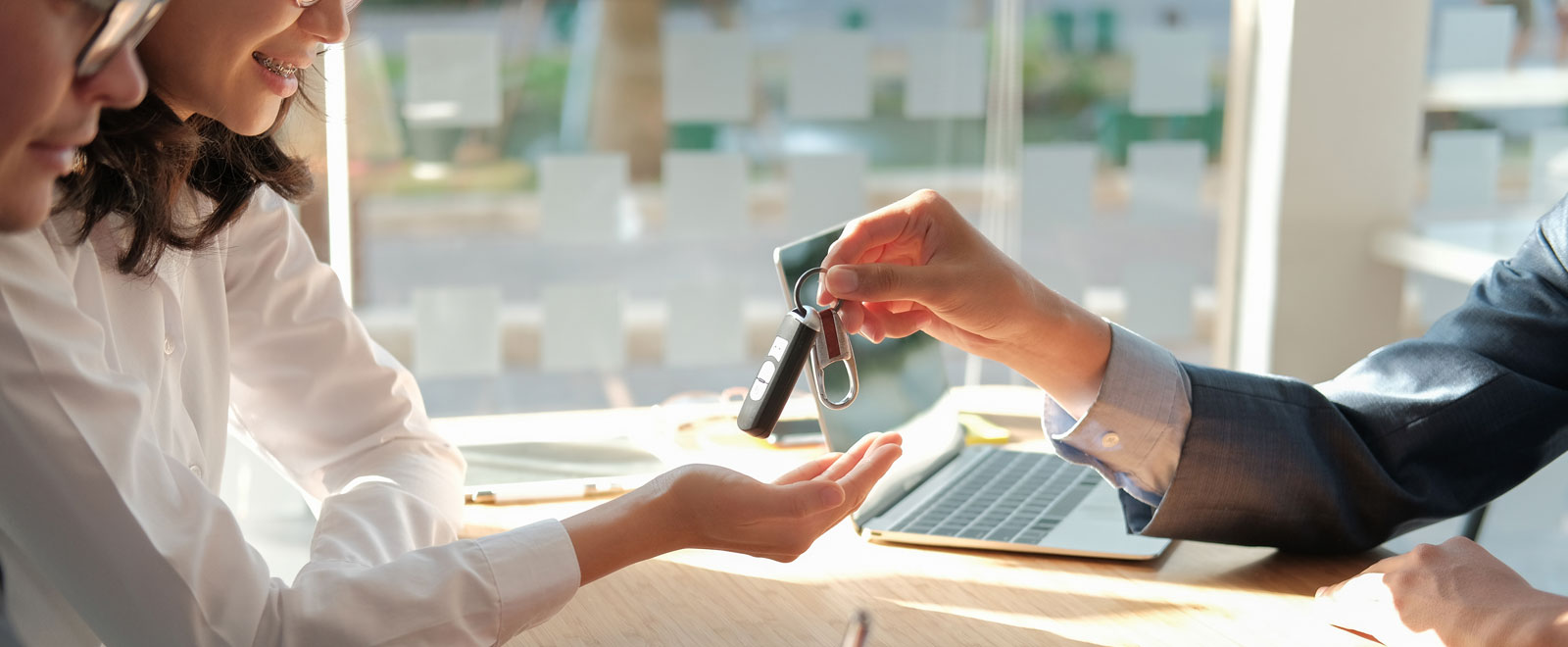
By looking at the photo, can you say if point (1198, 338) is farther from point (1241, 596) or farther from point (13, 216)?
point (13, 216)

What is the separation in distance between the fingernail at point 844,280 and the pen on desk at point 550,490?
0.39m

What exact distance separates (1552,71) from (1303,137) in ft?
2.22

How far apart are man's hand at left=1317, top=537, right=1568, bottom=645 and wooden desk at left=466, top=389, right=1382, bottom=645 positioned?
0.08ft

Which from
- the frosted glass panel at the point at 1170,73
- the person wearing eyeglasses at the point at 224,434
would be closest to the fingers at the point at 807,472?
the person wearing eyeglasses at the point at 224,434

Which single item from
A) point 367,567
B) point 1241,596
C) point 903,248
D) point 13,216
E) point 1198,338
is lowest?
point 1198,338

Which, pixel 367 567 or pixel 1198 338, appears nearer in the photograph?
pixel 367 567

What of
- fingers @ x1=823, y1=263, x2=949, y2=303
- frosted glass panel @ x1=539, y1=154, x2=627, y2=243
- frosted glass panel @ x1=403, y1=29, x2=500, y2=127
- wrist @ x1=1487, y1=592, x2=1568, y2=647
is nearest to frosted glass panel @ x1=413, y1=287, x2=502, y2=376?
frosted glass panel @ x1=539, y1=154, x2=627, y2=243

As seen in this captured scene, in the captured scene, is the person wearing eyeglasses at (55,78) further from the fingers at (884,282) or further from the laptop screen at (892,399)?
the laptop screen at (892,399)

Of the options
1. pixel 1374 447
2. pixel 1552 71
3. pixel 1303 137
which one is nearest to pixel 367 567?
pixel 1374 447

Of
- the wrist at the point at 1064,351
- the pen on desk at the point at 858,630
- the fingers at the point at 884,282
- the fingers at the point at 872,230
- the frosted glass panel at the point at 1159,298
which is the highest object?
the fingers at the point at 872,230

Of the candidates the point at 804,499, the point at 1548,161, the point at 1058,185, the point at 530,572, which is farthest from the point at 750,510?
the point at 1548,161

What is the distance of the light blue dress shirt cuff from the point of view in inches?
43.8

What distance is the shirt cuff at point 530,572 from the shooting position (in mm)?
865

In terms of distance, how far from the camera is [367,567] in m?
0.86
